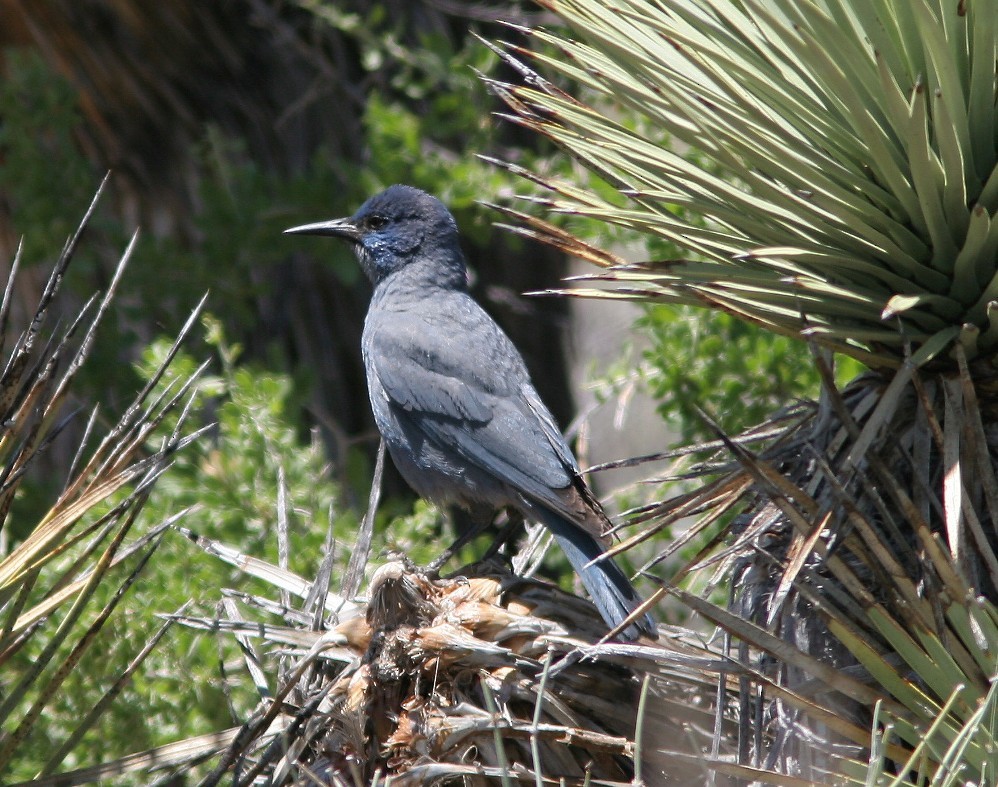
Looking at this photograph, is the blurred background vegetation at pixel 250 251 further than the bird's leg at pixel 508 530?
Yes

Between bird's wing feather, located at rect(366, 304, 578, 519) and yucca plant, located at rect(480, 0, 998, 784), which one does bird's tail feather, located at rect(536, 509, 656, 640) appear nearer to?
bird's wing feather, located at rect(366, 304, 578, 519)

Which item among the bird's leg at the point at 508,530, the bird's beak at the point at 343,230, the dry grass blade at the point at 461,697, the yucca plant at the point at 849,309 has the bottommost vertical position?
the bird's leg at the point at 508,530

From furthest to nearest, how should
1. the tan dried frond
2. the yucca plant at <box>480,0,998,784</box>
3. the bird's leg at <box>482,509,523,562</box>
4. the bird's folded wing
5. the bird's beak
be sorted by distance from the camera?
the bird's beak → the bird's leg at <box>482,509,523,562</box> → the bird's folded wing → the tan dried frond → the yucca plant at <box>480,0,998,784</box>

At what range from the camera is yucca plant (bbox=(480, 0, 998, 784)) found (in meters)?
1.96

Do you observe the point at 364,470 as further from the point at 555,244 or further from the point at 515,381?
the point at 555,244

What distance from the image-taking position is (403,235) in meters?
4.42

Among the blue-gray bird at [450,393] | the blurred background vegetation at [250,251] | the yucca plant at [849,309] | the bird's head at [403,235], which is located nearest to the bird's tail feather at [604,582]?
the blue-gray bird at [450,393]

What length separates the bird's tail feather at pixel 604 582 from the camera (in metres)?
2.59

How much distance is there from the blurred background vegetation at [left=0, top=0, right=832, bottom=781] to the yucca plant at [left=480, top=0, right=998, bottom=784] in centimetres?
168

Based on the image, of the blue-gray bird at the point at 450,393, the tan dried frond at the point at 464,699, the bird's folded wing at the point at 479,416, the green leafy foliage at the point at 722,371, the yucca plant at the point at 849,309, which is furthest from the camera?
the green leafy foliage at the point at 722,371

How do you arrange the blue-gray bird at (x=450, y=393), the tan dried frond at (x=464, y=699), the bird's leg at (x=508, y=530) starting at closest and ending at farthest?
the tan dried frond at (x=464, y=699)
the blue-gray bird at (x=450, y=393)
the bird's leg at (x=508, y=530)

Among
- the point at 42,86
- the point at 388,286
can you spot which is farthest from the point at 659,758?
the point at 42,86

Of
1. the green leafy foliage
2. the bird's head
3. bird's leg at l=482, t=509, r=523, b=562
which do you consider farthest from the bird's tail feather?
the bird's head

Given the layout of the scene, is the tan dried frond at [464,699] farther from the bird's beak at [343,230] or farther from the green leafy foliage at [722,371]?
the bird's beak at [343,230]
